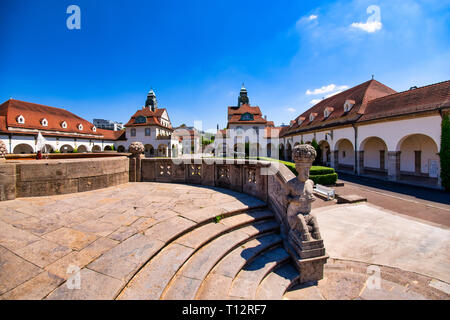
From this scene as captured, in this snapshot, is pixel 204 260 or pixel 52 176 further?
pixel 52 176

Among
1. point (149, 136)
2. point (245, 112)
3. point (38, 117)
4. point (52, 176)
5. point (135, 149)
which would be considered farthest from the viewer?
point (245, 112)

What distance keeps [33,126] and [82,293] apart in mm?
34961

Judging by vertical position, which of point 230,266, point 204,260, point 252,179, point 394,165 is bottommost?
point 230,266

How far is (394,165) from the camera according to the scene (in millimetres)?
14109

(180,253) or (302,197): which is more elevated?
(302,197)

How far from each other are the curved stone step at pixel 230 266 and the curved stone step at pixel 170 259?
414 millimetres

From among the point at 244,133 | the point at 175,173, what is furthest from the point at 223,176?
the point at 244,133

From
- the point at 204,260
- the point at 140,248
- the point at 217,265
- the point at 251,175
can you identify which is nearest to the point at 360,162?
the point at 251,175

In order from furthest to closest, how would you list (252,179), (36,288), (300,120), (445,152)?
(300,120) → (445,152) → (252,179) → (36,288)

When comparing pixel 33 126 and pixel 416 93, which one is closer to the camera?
pixel 416 93

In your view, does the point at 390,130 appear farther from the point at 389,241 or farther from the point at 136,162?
the point at 136,162

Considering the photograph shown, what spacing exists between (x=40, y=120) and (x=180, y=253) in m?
36.7

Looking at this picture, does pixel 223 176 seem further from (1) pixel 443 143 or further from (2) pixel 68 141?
(2) pixel 68 141
